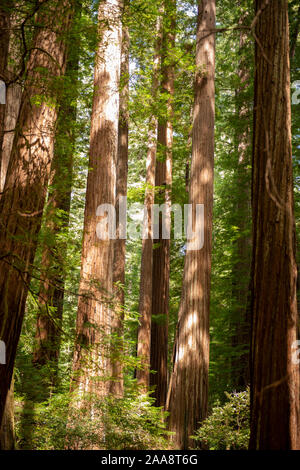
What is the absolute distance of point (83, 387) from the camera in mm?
5965

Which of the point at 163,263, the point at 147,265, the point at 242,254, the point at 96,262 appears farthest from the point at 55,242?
the point at 242,254

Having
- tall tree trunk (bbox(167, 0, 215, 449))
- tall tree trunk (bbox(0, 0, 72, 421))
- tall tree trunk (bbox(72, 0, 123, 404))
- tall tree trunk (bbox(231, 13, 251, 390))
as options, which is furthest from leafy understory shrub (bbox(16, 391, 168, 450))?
tall tree trunk (bbox(231, 13, 251, 390))

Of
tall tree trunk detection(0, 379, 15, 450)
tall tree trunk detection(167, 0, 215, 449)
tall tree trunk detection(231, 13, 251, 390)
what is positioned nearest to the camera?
tall tree trunk detection(0, 379, 15, 450)

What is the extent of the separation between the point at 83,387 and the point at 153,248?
23.8 feet

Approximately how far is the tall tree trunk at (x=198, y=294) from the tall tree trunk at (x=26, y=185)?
259 centimetres

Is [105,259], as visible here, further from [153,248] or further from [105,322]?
[153,248]

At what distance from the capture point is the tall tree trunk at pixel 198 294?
6.86 meters

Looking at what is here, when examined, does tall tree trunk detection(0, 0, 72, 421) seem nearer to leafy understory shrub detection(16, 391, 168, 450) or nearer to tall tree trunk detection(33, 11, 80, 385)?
tall tree trunk detection(33, 11, 80, 385)

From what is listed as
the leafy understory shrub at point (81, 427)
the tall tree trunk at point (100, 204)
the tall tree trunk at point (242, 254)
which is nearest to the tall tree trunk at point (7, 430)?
the leafy understory shrub at point (81, 427)

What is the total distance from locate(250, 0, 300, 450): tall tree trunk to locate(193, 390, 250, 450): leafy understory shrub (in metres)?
1.86

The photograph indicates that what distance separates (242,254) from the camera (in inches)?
486

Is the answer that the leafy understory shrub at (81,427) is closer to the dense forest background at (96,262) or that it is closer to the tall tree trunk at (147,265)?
the dense forest background at (96,262)

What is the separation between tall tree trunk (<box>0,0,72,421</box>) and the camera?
4.17m
